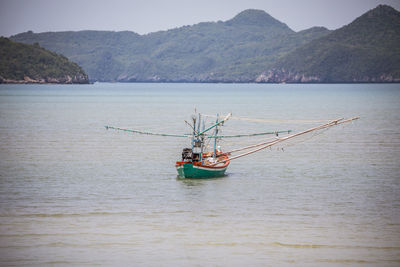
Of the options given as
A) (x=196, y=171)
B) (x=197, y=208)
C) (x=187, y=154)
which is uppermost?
(x=187, y=154)

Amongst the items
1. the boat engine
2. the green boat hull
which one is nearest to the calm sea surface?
the green boat hull

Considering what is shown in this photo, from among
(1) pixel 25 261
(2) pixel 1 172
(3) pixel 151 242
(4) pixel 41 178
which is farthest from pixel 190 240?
(2) pixel 1 172

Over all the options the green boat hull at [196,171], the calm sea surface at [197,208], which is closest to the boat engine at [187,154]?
the green boat hull at [196,171]

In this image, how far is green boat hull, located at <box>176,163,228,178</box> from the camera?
32406 millimetres

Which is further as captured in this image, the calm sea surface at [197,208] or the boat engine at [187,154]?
the boat engine at [187,154]

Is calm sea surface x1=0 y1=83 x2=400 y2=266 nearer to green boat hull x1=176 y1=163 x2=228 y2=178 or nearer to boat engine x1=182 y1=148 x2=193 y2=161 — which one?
green boat hull x1=176 y1=163 x2=228 y2=178

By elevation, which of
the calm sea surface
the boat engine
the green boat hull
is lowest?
the calm sea surface

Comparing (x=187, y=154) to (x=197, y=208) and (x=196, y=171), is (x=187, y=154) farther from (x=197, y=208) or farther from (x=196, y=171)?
(x=197, y=208)

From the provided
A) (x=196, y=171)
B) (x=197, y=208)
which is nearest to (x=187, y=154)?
(x=196, y=171)

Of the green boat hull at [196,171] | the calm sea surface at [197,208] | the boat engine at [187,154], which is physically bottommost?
the calm sea surface at [197,208]

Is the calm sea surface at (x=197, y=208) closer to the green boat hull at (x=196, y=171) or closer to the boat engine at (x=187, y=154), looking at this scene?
the green boat hull at (x=196, y=171)

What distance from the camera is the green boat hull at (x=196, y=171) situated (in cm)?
3241

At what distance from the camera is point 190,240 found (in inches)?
844

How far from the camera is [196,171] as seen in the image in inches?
1294
